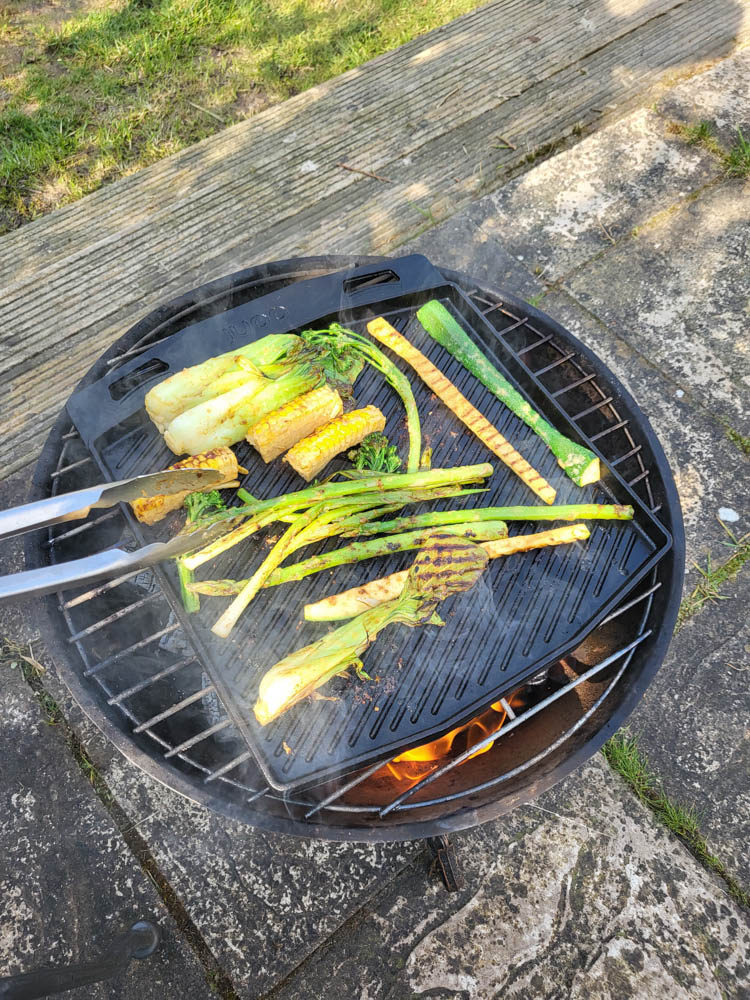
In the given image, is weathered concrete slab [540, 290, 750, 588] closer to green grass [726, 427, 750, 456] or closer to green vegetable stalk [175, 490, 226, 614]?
green grass [726, 427, 750, 456]

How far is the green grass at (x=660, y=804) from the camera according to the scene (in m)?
3.11

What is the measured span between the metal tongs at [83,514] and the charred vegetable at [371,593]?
565 mm

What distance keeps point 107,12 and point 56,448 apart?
218 inches

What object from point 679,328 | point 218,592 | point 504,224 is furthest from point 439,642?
point 504,224

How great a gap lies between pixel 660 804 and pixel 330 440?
2.36m

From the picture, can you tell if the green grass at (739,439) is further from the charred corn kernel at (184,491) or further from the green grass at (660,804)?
the charred corn kernel at (184,491)

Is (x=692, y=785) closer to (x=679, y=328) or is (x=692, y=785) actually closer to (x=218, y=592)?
(x=218, y=592)

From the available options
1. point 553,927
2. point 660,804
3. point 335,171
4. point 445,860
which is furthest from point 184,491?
point 335,171

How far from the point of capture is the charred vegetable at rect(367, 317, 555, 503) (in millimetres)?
3162

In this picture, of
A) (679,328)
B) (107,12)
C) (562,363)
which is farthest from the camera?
(107,12)

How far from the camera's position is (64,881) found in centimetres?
304

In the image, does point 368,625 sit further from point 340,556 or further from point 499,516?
point 499,516

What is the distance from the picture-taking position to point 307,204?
17.0 feet

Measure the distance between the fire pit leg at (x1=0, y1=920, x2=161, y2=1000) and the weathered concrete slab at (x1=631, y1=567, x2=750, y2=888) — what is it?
8.16ft
